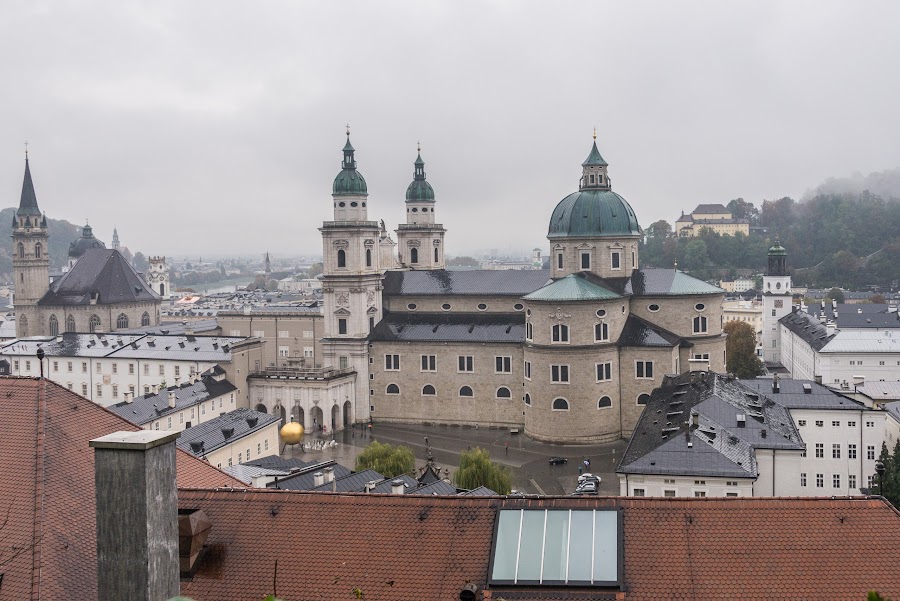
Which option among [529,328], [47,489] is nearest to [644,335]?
[529,328]

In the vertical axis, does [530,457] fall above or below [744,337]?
below

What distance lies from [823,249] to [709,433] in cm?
12649

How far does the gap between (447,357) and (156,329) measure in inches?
1276

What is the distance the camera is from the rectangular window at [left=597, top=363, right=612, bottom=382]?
5541cm

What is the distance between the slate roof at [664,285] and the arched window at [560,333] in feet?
20.6

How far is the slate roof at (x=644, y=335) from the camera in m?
56.0

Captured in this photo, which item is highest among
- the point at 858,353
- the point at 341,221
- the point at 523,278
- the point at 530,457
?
the point at 341,221

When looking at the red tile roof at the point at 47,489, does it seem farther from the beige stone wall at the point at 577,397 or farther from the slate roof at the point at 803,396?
the beige stone wall at the point at 577,397

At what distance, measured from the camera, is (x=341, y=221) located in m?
64.3

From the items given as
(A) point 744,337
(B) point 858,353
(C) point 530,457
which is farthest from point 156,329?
(B) point 858,353

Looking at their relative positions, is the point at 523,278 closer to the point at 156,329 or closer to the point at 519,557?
the point at 156,329

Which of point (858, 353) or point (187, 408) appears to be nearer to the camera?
point (187, 408)

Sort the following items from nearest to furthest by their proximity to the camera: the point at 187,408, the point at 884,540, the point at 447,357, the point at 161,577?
1. the point at 161,577
2. the point at 884,540
3. the point at 187,408
4. the point at 447,357

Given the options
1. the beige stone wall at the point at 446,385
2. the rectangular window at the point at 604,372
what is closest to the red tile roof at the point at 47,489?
the rectangular window at the point at 604,372
